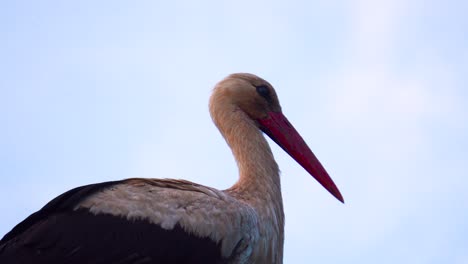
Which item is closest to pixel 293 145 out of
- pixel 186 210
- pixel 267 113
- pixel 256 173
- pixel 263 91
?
pixel 267 113

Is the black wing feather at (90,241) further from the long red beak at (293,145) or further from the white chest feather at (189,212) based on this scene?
the long red beak at (293,145)

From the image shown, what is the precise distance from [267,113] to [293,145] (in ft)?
1.06

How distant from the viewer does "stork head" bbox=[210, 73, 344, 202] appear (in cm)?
1107

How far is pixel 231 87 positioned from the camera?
11.1 metres

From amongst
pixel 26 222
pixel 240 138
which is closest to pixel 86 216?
pixel 26 222

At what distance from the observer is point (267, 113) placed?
36.7 ft

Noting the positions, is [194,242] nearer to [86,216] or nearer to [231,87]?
[86,216]

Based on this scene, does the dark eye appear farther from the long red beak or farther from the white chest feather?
the white chest feather

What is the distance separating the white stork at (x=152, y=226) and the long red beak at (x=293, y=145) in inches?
36.8

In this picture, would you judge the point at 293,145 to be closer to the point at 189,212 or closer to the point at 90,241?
the point at 189,212

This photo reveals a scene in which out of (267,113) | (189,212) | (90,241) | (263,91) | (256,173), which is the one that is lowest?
(90,241)

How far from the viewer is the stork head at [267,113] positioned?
1107 cm

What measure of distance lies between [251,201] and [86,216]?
122 cm

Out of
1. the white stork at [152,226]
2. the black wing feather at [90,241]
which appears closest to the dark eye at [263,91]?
the white stork at [152,226]
